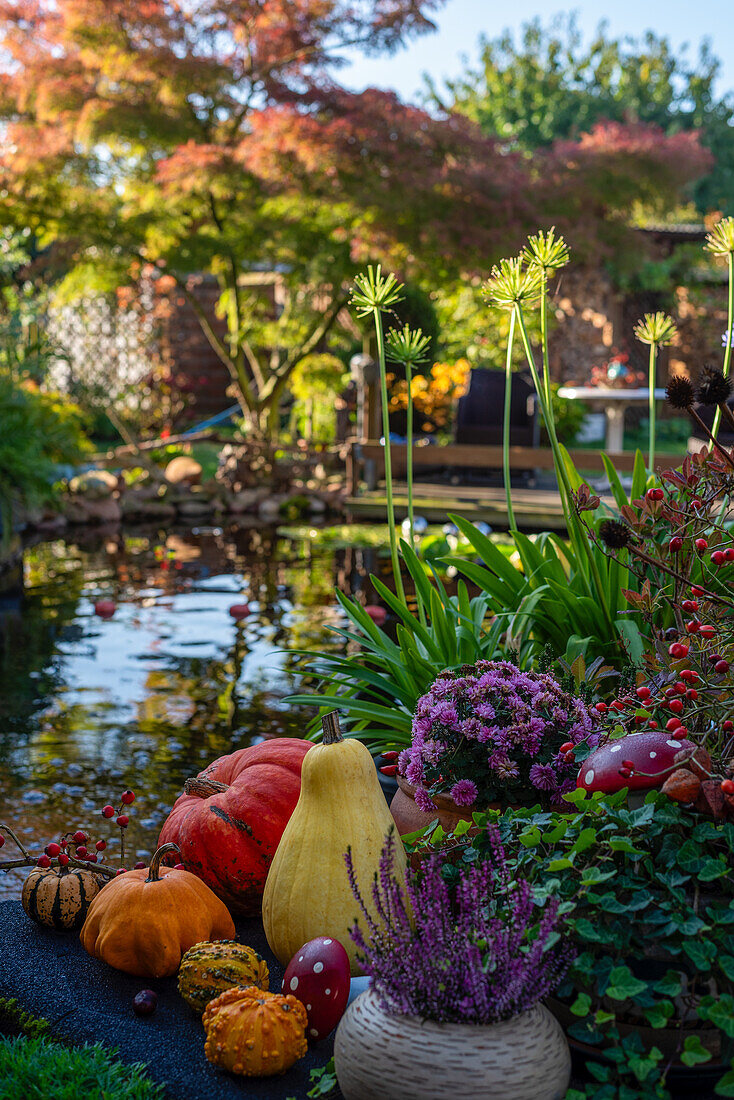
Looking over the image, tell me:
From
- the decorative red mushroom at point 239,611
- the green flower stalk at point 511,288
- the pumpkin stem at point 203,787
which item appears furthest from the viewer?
the decorative red mushroom at point 239,611

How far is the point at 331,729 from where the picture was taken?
6.72 ft

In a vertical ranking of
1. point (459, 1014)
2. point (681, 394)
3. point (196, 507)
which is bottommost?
point (459, 1014)

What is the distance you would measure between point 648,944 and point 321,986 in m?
0.55

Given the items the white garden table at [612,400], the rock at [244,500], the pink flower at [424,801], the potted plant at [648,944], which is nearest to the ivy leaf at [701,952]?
the potted plant at [648,944]

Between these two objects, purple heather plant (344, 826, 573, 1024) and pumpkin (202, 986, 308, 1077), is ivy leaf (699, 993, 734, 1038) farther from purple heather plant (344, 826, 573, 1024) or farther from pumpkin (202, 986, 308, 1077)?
pumpkin (202, 986, 308, 1077)

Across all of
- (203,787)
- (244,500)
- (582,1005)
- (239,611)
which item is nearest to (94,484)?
(244,500)

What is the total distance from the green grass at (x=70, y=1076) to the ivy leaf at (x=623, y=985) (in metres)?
0.71

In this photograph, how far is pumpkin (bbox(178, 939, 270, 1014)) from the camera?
1.82 m

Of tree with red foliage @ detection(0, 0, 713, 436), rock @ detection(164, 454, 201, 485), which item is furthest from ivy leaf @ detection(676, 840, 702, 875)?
rock @ detection(164, 454, 201, 485)

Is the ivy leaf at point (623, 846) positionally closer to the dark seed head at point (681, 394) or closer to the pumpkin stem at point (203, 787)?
the dark seed head at point (681, 394)

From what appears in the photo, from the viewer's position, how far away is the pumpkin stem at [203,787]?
7.70 feet

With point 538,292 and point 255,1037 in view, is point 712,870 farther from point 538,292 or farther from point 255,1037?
point 538,292

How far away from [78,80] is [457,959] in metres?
9.65

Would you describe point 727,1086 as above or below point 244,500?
below
